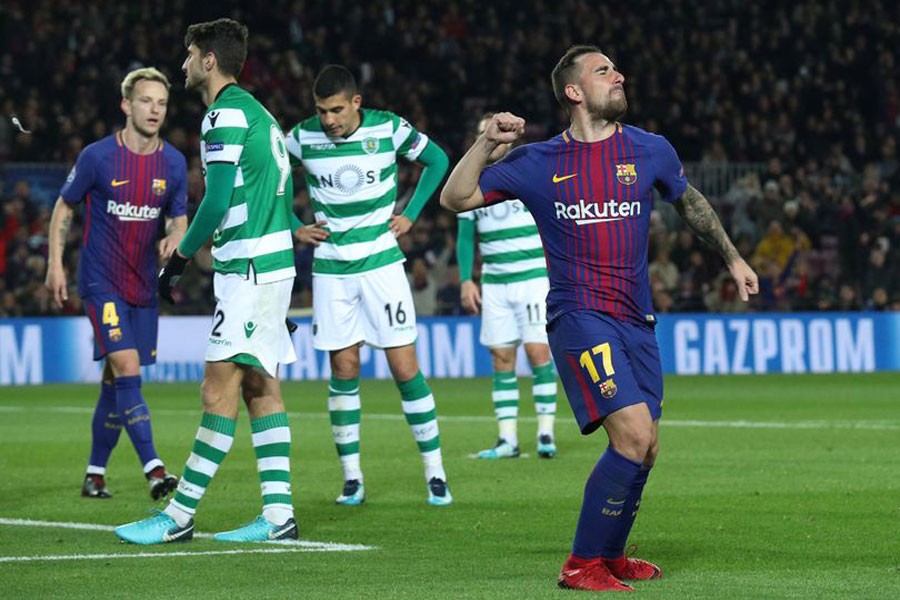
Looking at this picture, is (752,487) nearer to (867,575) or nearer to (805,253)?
(867,575)

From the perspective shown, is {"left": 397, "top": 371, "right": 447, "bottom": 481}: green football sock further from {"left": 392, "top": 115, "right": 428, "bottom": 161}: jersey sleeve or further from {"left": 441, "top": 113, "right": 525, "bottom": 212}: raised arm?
{"left": 441, "top": 113, "right": 525, "bottom": 212}: raised arm

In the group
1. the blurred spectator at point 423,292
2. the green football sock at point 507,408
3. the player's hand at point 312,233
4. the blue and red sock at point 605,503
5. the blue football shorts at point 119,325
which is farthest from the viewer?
the blurred spectator at point 423,292

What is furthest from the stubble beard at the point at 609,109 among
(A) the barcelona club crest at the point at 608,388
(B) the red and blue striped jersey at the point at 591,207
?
(A) the barcelona club crest at the point at 608,388

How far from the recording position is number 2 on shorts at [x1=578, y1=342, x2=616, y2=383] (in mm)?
6816

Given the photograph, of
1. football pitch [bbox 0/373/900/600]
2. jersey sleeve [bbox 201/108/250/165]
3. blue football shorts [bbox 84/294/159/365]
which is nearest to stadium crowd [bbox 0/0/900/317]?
football pitch [bbox 0/373/900/600]

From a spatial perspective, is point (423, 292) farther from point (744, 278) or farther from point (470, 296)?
point (744, 278)

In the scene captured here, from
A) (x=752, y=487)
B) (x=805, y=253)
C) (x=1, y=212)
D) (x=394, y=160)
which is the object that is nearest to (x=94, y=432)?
(x=394, y=160)

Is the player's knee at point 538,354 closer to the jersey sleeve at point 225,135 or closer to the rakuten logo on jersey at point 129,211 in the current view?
the rakuten logo on jersey at point 129,211

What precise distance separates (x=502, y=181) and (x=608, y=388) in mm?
975

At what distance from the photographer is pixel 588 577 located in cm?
665

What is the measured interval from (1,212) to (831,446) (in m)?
14.1

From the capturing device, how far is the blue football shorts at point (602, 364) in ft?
22.3

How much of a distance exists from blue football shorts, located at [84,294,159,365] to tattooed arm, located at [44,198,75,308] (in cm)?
20

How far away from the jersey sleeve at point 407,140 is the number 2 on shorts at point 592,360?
11.6 ft
